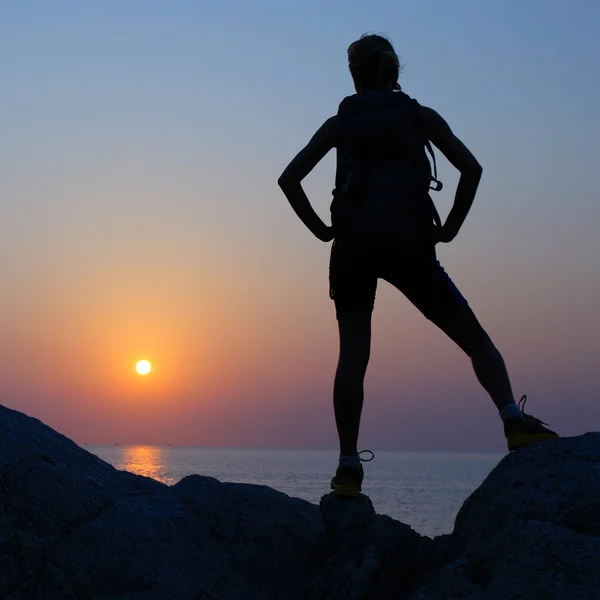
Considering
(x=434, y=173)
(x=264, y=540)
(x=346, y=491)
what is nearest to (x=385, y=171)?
(x=434, y=173)

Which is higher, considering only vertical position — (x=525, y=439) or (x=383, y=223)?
(x=383, y=223)

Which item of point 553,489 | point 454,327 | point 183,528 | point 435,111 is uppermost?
point 435,111

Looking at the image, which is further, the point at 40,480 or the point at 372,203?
the point at 372,203

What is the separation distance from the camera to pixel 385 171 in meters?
5.72

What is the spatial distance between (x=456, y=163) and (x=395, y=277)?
35.2 inches

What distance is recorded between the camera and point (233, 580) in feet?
16.7

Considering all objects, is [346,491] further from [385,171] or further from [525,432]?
[385,171]

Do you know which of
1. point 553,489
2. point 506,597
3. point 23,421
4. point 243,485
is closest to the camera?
point 506,597

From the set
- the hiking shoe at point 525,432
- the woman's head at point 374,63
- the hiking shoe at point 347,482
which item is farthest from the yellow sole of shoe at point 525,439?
the woman's head at point 374,63

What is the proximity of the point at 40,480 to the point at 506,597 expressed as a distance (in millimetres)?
2680

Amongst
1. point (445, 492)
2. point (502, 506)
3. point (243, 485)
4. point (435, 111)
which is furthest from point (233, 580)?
point (445, 492)

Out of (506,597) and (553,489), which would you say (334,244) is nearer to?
(553,489)

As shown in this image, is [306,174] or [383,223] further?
[306,174]

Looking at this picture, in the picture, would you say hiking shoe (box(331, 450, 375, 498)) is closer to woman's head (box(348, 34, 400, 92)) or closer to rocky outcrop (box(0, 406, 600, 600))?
rocky outcrop (box(0, 406, 600, 600))
